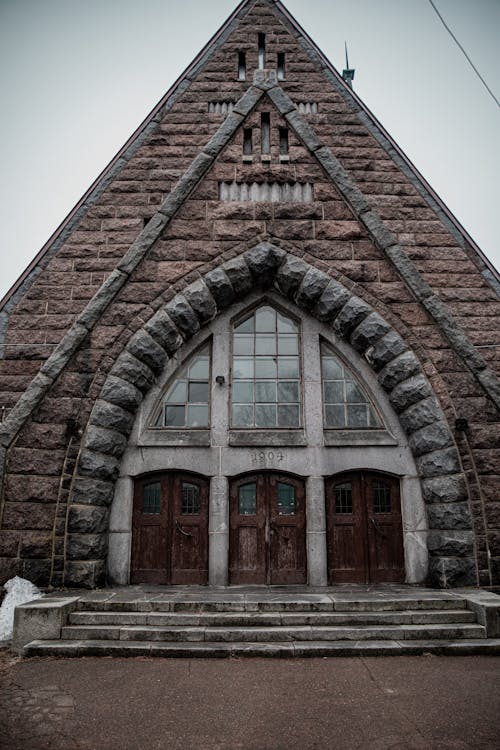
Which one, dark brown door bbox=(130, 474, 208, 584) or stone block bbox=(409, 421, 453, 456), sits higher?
stone block bbox=(409, 421, 453, 456)

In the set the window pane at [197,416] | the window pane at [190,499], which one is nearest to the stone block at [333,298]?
the window pane at [197,416]

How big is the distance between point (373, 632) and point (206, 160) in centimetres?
781

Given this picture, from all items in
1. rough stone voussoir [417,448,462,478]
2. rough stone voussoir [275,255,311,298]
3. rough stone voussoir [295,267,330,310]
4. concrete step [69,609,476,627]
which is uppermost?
rough stone voussoir [275,255,311,298]

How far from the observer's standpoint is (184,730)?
3.86 meters

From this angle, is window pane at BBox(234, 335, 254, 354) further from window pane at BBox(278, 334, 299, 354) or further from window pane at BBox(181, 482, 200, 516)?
window pane at BBox(181, 482, 200, 516)

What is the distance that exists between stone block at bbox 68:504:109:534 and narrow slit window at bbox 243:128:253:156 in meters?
6.70

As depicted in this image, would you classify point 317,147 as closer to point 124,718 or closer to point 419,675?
point 419,675

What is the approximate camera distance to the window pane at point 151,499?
27.1ft

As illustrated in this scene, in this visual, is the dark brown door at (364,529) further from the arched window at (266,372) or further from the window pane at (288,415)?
the arched window at (266,372)

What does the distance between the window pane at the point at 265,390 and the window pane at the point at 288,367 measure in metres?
0.25

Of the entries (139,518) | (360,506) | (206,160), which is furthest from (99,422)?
(206,160)

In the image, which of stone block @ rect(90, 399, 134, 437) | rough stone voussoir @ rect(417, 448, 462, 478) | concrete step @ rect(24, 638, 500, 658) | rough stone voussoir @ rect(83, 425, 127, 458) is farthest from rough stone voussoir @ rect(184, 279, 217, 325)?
concrete step @ rect(24, 638, 500, 658)

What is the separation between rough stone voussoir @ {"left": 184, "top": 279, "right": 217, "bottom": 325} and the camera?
27.8 feet

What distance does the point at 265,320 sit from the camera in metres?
9.22
